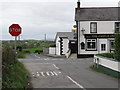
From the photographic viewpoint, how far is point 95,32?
3259 cm

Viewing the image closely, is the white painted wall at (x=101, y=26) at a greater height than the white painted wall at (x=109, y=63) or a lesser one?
greater

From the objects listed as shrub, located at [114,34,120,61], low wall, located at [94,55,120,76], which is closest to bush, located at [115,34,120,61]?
shrub, located at [114,34,120,61]

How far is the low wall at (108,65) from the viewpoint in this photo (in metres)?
13.1

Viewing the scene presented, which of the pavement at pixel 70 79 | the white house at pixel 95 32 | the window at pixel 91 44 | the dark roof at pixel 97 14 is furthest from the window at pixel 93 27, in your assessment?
the pavement at pixel 70 79

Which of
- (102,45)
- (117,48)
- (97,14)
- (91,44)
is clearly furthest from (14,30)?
(97,14)

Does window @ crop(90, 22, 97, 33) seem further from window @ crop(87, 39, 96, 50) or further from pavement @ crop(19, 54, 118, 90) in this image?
pavement @ crop(19, 54, 118, 90)

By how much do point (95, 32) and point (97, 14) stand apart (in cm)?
341

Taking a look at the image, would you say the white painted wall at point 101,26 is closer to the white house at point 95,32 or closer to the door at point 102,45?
the white house at point 95,32

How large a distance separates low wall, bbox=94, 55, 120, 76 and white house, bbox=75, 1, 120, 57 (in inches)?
604

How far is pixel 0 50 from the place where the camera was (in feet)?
30.7

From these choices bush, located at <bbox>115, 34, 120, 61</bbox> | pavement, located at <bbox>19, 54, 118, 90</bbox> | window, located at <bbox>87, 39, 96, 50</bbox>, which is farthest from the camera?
window, located at <bbox>87, 39, 96, 50</bbox>

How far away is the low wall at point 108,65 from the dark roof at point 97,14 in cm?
1638

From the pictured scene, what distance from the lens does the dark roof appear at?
32688 millimetres

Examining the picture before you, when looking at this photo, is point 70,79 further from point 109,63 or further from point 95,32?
point 95,32
